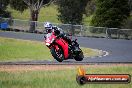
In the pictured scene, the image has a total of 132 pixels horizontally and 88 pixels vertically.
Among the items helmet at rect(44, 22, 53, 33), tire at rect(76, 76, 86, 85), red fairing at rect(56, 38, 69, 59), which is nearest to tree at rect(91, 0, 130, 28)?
red fairing at rect(56, 38, 69, 59)

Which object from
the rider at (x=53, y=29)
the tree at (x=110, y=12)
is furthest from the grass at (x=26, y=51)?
the tree at (x=110, y=12)

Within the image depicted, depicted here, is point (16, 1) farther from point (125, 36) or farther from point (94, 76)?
point (125, 36)

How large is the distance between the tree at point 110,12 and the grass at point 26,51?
38.9 ft

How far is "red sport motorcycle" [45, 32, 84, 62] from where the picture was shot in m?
12.8

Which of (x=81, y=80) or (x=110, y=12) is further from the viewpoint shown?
(x=110, y=12)

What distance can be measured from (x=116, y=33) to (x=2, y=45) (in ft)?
94.7

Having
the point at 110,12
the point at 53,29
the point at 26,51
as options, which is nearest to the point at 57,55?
the point at 53,29

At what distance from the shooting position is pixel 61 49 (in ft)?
44.0

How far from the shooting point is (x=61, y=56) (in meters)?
13.4

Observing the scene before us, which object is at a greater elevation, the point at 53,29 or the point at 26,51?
the point at 53,29

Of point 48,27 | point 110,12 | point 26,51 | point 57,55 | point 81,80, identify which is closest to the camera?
point 81,80

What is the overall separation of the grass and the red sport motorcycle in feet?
26.8

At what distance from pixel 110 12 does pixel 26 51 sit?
22.9 m

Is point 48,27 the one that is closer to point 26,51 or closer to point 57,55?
point 57,55
